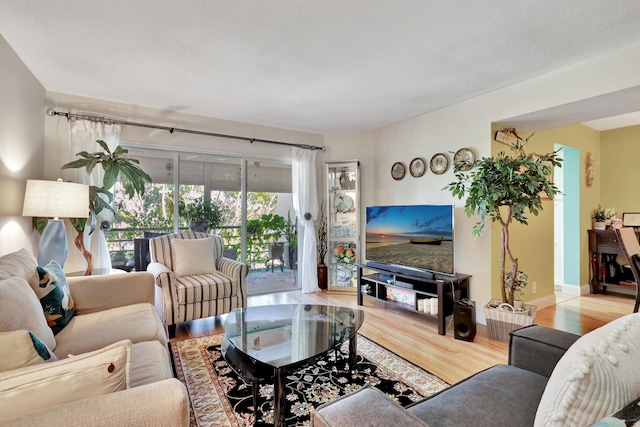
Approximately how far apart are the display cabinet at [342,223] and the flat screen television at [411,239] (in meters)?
0.63

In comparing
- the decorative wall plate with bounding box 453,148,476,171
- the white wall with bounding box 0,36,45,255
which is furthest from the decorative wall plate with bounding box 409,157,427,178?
the white wall with bounding box 0,36,45,255

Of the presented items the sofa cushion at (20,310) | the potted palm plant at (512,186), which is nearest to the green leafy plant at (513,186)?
the potted palm plant at (512,186)

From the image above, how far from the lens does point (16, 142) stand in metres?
2.50

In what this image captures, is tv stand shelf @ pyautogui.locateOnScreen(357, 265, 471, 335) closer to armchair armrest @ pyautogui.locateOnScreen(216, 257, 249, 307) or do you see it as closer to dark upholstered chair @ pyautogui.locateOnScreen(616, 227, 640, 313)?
armchair armrest @ pyautogui.locateOnScreen(216, 257, 249, 307)

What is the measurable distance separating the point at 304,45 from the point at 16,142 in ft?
8.14

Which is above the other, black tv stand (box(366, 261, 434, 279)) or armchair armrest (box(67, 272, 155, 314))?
armchair armrest (box(67, 272, 155, 314))

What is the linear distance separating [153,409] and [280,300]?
3.39 m

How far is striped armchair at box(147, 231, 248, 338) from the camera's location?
2.76 metres

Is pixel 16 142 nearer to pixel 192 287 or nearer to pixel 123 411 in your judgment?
pixel 192 287

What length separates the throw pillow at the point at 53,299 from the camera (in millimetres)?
1720

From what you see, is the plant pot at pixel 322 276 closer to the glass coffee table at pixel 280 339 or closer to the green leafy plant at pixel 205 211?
the green leafy plant at pixel 205 211

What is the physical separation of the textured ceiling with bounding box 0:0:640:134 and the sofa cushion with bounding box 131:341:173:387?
199 cm

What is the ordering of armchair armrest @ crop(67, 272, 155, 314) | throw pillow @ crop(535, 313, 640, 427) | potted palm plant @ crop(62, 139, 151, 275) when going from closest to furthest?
1. throw pillow @ crop(535, 313, 640, 427)
2. armchair armrest @ crop(67, 272, 155, 314)
3. potted palm plant @ crop(62, 139, 151, 275)

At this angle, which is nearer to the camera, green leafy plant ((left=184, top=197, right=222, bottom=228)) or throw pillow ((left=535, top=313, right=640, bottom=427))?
throw pillow ((left=535, top=313, right=640, bottom=427))
